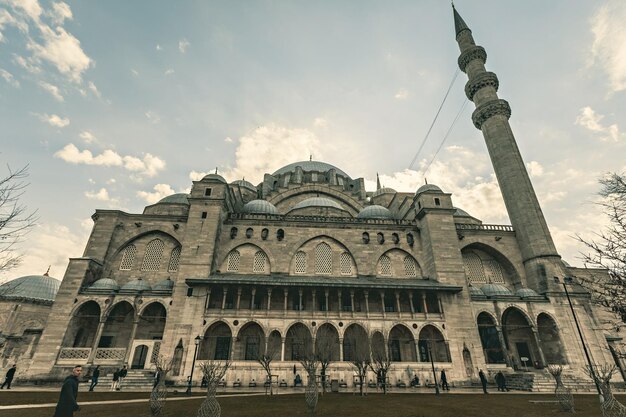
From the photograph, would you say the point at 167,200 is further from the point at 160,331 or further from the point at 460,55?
the point at 460,55

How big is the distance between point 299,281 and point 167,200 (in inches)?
806

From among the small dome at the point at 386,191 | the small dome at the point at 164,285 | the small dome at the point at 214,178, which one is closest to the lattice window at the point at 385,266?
the small dome at the point at 386,191

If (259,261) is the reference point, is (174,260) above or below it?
above

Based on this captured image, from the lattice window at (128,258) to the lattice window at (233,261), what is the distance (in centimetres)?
905

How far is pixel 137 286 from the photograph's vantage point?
25359 millimetres

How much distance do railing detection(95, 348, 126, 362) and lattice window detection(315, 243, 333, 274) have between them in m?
16.3

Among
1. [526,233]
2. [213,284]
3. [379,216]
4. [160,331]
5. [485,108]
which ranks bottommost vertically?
[160,331]

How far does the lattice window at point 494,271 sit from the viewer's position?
30898mm

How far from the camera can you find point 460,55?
130 feet

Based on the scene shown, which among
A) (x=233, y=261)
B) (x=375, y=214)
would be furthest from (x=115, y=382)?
(x=375, y=214)

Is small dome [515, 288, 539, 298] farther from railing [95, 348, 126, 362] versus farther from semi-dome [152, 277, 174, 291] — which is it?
railing [95, 348, 126, 362]

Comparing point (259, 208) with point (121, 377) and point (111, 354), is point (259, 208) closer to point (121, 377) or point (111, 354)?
point (111, 354)

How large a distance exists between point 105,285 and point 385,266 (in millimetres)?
24257

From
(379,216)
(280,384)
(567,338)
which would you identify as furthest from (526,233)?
(280,384)
